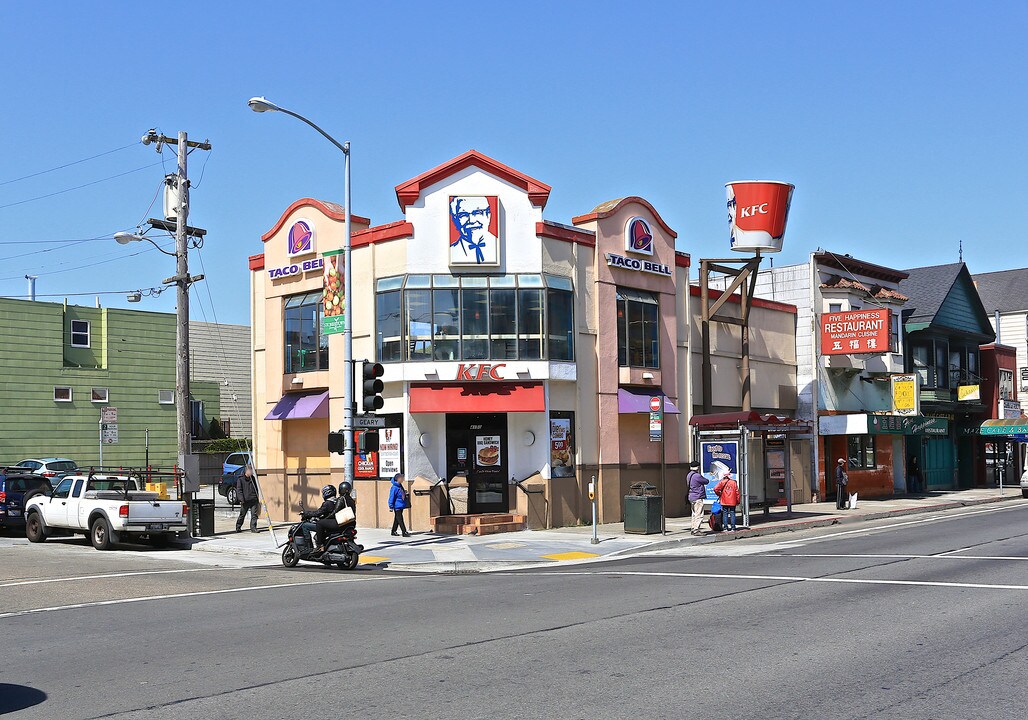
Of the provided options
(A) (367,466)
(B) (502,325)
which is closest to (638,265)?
(B) (502,325)

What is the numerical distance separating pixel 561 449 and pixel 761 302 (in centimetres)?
1302

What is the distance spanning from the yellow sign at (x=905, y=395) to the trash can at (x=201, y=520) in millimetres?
28053

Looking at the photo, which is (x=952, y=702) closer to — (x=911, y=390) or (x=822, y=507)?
(x=822, y=507)

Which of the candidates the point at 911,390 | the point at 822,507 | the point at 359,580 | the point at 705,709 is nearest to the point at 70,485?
the point at 359,580

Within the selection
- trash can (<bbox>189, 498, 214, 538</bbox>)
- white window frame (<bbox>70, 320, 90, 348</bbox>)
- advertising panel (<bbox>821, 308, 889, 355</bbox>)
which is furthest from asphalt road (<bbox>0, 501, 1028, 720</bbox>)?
white window frame (<bbox>70, 320, 90, 348</bbox>)

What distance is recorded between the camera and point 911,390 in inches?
1604

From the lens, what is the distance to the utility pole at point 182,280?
2561 cm

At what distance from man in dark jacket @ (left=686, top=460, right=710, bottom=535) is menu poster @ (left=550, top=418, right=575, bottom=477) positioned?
12.3 feet

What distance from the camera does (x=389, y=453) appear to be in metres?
26.6

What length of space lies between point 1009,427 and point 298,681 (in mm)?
44378

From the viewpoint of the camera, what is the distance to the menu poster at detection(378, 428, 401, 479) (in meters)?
26.4

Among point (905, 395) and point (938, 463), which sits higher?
point (905, 395)

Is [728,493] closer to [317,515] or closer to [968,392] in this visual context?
[317,515]

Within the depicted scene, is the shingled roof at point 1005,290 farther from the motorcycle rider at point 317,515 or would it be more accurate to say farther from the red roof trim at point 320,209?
the motorcycle rider at point 317,515
